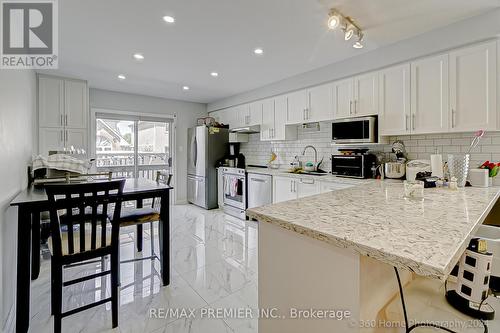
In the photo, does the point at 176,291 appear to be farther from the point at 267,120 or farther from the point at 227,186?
the point at 267,120

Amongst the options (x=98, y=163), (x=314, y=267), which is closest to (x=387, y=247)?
(x=314, y=267)

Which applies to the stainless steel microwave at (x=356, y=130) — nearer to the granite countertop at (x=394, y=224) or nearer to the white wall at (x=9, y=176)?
the granite countertop at (x=394, y=224)

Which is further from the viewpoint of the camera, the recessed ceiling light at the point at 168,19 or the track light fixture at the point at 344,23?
the recessed ceiling light at the point at 168,19

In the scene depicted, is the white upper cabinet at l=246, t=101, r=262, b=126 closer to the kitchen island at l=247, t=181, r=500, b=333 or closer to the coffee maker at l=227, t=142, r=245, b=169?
the coffee maker at l=227, t=142, r=245, b=169

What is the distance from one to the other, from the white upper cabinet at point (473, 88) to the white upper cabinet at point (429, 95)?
7 centimetres

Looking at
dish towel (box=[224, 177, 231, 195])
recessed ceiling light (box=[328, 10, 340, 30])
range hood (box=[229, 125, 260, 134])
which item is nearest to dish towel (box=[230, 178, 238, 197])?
dish towel (box=[224, 177, 231, 195])

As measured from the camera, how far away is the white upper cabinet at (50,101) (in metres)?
3.81

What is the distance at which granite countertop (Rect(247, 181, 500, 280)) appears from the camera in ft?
2.31

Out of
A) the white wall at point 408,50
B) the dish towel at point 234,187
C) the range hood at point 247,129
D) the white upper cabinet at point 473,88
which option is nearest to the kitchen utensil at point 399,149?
the white upper cabinet at point 473,88

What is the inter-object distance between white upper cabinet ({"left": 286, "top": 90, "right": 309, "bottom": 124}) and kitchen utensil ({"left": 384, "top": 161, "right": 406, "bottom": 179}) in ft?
4.77

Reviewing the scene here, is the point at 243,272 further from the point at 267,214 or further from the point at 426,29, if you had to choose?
the point at 426,29

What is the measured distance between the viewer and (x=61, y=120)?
13.0 feet

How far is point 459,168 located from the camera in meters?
2.29

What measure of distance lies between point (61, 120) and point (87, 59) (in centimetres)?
132
